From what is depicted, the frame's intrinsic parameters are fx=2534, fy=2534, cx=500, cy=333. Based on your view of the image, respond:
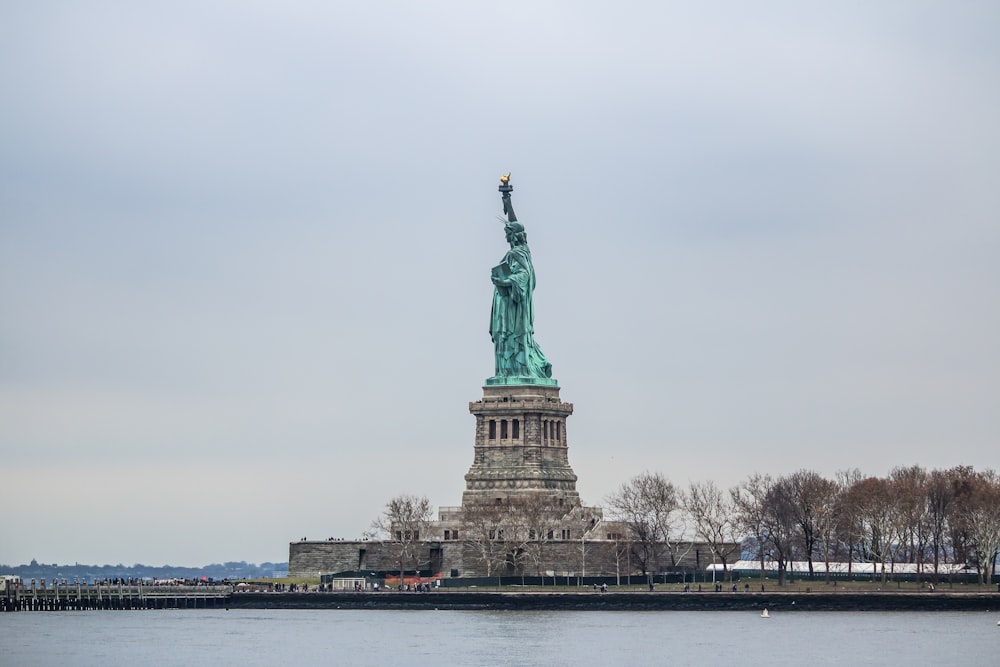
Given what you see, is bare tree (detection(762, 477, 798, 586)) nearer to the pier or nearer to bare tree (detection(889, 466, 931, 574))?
bare tree (detection(889, 466, 931, 574))

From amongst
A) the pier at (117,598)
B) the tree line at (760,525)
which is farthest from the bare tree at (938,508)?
the pier at (117,598)

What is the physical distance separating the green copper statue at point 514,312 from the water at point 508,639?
67.7 feet

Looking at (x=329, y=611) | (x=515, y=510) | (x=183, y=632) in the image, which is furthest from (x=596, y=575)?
(x=183, y=632)

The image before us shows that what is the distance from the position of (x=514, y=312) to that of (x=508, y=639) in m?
40.5

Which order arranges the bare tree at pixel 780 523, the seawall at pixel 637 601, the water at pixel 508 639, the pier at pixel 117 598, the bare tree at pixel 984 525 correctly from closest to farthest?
the water at pixel 508 639
the seawall at pixel 637 601
the bare tree at pixel 984 525
the bare tree at pixel 780 523
the pier at pixel 117 598

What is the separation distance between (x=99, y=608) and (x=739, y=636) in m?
50.5

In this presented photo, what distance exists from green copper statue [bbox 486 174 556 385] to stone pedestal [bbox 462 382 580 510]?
1.25 m

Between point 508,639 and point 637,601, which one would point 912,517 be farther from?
point 508,639

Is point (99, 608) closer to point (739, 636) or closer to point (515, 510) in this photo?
point (515, 510)

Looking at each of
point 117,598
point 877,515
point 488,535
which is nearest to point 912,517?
point 877,515

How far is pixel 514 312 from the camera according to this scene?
157500 mm

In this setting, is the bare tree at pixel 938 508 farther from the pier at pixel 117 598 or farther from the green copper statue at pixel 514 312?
the pier at pixel 117 598

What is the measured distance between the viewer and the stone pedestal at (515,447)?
155 metres

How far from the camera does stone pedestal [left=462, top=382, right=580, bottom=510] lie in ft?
510
